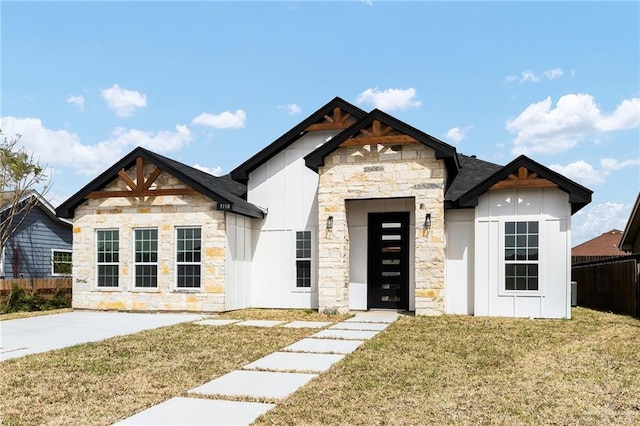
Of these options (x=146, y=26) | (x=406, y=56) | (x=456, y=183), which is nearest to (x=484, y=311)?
(x=456, y=183)

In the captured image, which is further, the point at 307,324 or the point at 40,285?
the point at 40,285

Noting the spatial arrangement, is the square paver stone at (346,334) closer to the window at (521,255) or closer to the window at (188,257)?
the window at (521,255)

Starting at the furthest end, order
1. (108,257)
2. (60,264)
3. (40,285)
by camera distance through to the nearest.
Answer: (60,264), (40,285), (108,257)

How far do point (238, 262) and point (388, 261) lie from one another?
418 centimetres

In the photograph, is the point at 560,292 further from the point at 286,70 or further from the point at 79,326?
the point at 79,326

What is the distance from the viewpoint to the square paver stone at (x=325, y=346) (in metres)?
8.53

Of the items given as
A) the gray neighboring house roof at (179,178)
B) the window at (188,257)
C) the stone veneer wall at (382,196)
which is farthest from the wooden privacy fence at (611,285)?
the window at (188,257)

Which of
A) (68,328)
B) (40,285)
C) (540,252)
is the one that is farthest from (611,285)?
(40,285)

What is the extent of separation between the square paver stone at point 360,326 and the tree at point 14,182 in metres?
14.6

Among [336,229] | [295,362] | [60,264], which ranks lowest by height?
[295,362]

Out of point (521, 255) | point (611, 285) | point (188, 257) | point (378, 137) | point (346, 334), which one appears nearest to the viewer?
point (346, 334)

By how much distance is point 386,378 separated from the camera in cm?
654

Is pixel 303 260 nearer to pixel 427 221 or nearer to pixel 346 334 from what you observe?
pixel 427 221

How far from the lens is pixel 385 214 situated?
15055 mm
